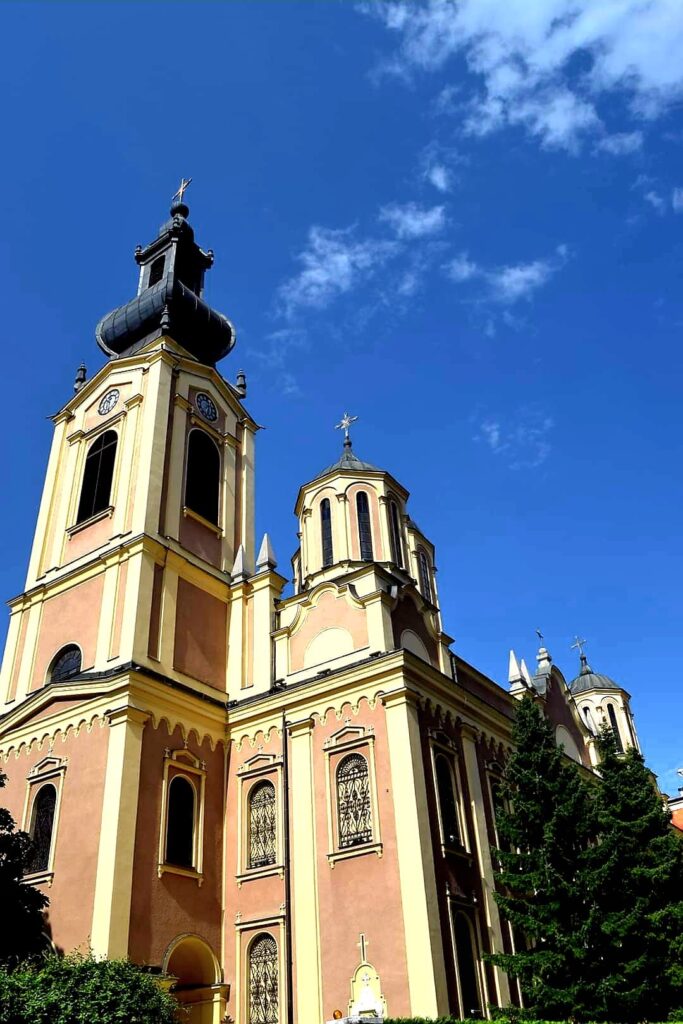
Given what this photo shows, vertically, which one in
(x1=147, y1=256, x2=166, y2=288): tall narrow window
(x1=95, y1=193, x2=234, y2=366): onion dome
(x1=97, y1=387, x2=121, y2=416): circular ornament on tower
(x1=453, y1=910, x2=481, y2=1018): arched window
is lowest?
(x1=453, y1=910, x2=481, y2=1018): arched window

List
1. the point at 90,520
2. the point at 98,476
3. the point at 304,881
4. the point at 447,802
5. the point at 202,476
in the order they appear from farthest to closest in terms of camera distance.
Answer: the point at 202,476
the point at 98,476
the point at 90,520
the point at 447,802
the point at 304,881

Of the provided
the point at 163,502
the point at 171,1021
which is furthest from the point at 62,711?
the point at 171,1021

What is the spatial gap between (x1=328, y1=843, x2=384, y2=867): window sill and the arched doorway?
3743mm

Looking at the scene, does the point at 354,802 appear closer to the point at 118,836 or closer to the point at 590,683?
the point at 118,836

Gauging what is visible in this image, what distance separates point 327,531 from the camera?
1137 inches

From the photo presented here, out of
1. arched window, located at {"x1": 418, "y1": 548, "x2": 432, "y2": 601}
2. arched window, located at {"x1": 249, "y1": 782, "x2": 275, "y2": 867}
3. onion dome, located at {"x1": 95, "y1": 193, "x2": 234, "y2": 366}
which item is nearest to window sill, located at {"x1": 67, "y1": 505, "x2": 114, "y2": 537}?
onion dome, located at {"x1": 95, "y1": 193, "x2": 234, "y2": 366}

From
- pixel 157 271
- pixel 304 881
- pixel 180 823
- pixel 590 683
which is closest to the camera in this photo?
pixel 304 881

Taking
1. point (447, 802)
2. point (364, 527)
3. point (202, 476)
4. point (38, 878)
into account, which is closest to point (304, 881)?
point (447, 802)

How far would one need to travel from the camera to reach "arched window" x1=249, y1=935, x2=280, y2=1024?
64.3ft

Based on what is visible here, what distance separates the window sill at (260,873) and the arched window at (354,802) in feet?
6.16

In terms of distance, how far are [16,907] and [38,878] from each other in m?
2.89

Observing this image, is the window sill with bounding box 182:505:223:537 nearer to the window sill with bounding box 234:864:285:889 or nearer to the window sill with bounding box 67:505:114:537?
the window sill with bounding box 67:505:114:537

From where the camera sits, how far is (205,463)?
94.8 ft

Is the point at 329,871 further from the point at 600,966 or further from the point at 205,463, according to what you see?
the point at 205,463
